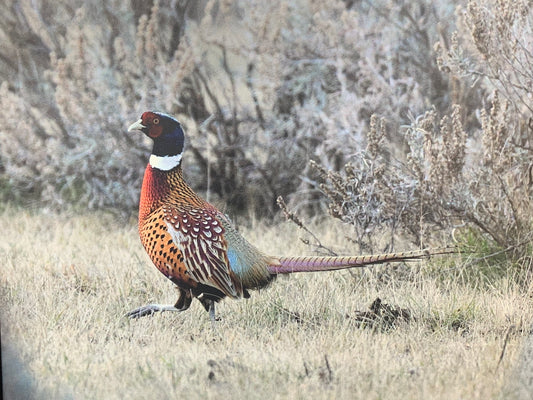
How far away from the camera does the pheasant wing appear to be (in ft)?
11.8

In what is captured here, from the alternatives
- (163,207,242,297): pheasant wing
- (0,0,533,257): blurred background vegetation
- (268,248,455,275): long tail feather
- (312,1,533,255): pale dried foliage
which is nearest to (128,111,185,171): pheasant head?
(163,207,242,297): pheasant wing

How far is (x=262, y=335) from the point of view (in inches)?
147

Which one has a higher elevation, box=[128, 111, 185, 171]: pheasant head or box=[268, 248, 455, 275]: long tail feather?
box=[128, 111, 185, 171]: pheasant head

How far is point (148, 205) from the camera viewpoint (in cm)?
374

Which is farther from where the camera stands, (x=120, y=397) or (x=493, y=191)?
(x=493, y=191)

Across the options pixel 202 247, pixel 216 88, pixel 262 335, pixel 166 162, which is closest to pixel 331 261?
pixel 262 335

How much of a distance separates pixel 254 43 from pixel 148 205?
252 cm

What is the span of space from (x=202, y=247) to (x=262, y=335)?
18.2 inches

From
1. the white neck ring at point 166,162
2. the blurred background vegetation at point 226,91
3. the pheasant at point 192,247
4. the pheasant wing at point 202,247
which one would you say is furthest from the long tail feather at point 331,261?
the blurred background vegetation at point 226,91

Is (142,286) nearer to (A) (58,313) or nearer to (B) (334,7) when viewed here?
(A) (58,313)

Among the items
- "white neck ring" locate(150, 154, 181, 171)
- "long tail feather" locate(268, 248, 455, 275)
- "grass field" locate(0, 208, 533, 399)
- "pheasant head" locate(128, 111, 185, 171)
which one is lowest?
"grass field" locate(0, 208, 533, 399)

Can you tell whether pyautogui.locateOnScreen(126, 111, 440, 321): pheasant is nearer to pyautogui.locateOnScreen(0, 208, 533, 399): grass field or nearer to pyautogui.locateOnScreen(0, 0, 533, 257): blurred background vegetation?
pyautogui.locateOnScreen(0, 208, 533, 399): grass field

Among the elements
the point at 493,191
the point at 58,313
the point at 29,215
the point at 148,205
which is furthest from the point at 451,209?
the point at 29,215

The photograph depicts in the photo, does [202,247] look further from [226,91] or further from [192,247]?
[226,91]
